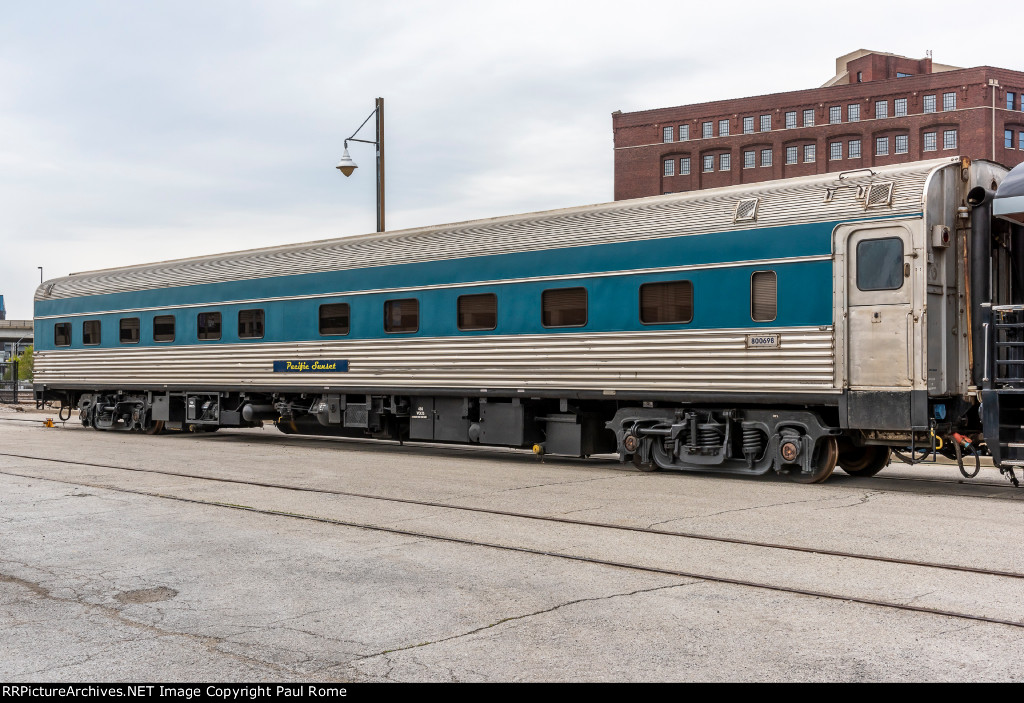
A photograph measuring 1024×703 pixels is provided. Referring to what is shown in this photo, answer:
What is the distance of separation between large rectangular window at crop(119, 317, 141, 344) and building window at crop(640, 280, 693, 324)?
1364 centimetres

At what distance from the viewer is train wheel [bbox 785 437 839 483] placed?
1290cm

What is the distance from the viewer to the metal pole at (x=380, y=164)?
78.2 feet

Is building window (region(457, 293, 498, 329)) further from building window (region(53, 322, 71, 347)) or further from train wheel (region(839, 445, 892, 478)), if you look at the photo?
building window (region(53, 322, 71, 347))

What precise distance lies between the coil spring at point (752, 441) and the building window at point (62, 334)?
18.4m

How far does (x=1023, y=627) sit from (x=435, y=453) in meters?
13.4

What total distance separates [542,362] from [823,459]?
14.9ft

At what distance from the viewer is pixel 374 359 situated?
18.2 m

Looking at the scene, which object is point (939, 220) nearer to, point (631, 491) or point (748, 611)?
point (631, 491)

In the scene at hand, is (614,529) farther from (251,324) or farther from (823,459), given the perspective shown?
(251,324)

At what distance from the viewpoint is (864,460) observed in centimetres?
1380

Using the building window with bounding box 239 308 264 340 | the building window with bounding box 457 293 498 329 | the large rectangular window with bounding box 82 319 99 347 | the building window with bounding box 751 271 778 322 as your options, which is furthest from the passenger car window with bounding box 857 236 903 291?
the large rectangular window with bounding box 82 319 99 347

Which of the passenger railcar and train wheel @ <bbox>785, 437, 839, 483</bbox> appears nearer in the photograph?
the passenger railcar

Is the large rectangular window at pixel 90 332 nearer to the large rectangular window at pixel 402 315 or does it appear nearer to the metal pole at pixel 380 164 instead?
the metal pole at pixel 380 164
